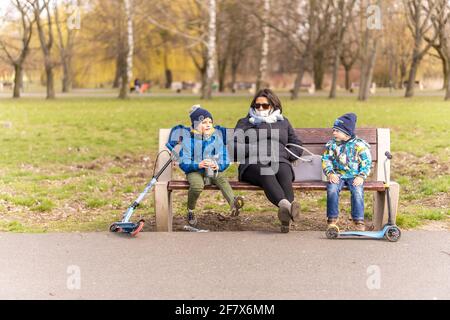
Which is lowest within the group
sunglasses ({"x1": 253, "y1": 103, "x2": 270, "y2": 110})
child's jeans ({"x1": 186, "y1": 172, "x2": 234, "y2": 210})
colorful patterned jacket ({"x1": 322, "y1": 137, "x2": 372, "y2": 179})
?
child's jeans ({"x1": 186, "y1": 172, "x2": 234, "y2": 210})

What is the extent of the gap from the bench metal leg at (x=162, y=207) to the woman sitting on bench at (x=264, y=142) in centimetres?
77

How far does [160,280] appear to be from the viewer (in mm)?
4781

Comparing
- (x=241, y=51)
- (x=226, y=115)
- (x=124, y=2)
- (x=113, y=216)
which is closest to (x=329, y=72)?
(x=241, y=51)

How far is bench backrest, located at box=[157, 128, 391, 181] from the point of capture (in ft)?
22.2

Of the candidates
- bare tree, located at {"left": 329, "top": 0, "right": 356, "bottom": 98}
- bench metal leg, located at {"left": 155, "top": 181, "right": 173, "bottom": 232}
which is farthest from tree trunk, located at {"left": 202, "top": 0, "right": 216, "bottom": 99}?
bench metal leg, located at {"left": 155, "top": 181, "right": 173, "bottom": 232}

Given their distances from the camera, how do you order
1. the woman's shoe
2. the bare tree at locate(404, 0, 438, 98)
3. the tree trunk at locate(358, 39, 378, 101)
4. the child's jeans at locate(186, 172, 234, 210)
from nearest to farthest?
the woman's shoe < the child's jeans at locate(186, 172, 234, 210) < the tree trunk at locate(358, 39, 378, 101) < the bare tree at locate(404, 0, 438, 98)

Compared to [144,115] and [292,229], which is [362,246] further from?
[144,115]

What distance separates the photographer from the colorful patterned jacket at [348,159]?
20.6 feet

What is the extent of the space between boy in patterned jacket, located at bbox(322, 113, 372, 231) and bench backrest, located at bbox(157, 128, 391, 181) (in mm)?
468

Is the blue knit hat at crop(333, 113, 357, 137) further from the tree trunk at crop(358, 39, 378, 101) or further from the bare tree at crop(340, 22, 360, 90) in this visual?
the bare tree at crop(340, 22, 360, 90)
